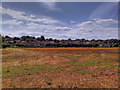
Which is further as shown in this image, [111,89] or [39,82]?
[39,82]

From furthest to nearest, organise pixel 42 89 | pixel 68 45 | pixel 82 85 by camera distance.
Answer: pixel 68 45, pixel 82 85, pixel 42 89

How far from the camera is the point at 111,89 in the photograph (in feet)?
20.5

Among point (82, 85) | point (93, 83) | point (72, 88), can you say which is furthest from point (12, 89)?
point (93, 83)

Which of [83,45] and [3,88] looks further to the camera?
[83,45]

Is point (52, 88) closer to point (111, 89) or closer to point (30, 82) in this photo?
point (30, 82)

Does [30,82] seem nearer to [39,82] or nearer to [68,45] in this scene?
[39,82]

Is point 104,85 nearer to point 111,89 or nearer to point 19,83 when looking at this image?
point 111,89

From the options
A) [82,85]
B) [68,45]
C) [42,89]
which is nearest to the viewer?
[42,89]

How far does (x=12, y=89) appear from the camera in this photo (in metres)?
6.18

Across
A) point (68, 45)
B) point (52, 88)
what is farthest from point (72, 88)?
point (68, 45)

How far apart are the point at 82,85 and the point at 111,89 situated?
2.21 meters

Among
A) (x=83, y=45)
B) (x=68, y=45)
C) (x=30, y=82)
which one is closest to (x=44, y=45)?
(x=68, y=45)

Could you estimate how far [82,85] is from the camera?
6.77 meters

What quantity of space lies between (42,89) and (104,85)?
17.1ft
